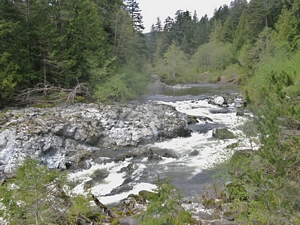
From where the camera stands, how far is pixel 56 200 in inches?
236

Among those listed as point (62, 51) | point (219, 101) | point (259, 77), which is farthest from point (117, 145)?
point (219, 101)

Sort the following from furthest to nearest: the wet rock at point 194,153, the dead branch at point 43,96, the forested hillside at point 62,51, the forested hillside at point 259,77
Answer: the dead branch at point 43,96
the forested hillside at point 62,51
the wet rock at point 194,153
the forested hillside at point 259,77

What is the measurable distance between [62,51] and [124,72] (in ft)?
22.0

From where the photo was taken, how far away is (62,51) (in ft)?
70.7

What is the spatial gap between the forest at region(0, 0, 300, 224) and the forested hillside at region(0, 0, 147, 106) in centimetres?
7

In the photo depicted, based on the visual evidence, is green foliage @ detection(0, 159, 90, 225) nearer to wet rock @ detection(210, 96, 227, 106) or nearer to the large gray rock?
the large gray rock

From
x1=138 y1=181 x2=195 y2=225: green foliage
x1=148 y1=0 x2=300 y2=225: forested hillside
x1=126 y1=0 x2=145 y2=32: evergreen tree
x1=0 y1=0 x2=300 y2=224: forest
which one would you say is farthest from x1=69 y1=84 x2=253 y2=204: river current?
x1=126 y1=0 x2=145 y2=32: evergreen tree

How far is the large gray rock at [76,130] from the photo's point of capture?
1259 cm

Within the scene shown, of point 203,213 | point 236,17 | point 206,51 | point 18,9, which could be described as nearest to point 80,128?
point 203,213

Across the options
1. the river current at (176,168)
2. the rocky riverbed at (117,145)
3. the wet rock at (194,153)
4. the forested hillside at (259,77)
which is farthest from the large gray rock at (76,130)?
the forested hillside at (259,77)

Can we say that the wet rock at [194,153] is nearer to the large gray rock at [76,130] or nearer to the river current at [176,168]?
the river current at [176,168]

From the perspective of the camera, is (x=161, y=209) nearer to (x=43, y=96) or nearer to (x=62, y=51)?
(x=43, y=96)

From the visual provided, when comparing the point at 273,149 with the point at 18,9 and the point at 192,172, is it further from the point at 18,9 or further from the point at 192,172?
the point at 18,9

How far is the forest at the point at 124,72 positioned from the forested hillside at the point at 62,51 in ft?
0.23
